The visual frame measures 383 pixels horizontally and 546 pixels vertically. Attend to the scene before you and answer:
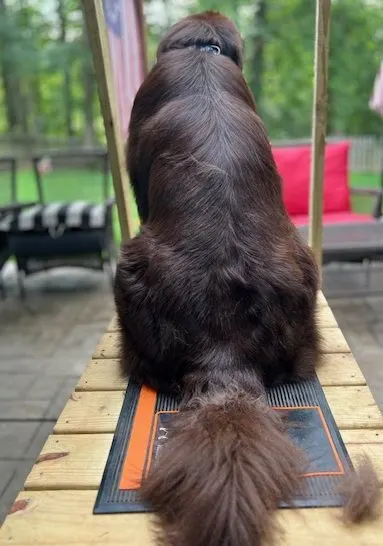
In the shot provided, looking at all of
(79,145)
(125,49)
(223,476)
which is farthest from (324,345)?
(79,145)

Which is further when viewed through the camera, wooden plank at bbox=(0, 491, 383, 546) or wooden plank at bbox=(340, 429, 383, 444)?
wooden plank at bbox=(340, 429, 383, 444)

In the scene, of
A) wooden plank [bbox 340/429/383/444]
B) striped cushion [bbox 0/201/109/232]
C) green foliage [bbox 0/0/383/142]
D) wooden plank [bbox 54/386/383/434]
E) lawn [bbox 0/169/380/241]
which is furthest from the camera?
green foliage [bbox 0/0/383/142]

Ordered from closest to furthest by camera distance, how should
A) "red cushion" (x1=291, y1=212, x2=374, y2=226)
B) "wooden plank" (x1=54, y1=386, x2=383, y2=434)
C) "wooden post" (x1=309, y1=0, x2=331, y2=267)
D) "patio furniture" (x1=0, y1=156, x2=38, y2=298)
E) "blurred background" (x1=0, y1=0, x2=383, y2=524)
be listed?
"wooden plank" (x1=54, y1=386, x2=383, y2=434), "wooden post" (x1=309, y1=0, x2=331, y2=267), "blurred background" (x1=0, y1=0, x2=383, y2=524), "red cushion" (x1=291, y1=212, x2=374, y2=226), "patio furniture" (x1=0, y1=156, x2=38, y2=298)

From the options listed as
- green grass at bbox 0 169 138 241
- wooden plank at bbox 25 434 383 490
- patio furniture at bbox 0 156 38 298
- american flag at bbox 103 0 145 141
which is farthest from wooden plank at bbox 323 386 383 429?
green grass at bbox 0 169 138 241

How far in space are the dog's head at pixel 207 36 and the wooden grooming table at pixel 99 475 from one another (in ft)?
3.70

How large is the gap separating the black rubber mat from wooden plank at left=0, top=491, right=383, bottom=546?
0.09 ft

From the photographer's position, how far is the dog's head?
6.07ft

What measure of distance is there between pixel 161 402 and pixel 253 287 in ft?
1.39

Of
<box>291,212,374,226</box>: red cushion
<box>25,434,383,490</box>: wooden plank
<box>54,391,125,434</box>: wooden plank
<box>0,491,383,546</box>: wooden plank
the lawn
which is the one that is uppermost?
<box>0,491,383,546</box>: wooden plank

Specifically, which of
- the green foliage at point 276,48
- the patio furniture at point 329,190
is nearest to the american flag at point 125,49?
the patio furniture at point 329,190

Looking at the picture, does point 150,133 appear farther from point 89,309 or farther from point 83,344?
point 89,309

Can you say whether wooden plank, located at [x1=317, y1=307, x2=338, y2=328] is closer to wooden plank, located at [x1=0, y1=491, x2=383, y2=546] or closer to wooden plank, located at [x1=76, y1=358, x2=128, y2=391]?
wooden plank, located at [x1=76, y1=358, x2=128, y2=391]

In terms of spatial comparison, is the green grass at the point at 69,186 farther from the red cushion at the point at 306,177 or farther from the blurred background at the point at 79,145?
the red cushion at the point at 306,177

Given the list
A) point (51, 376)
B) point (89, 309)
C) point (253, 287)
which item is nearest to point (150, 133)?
point (253, 287)
